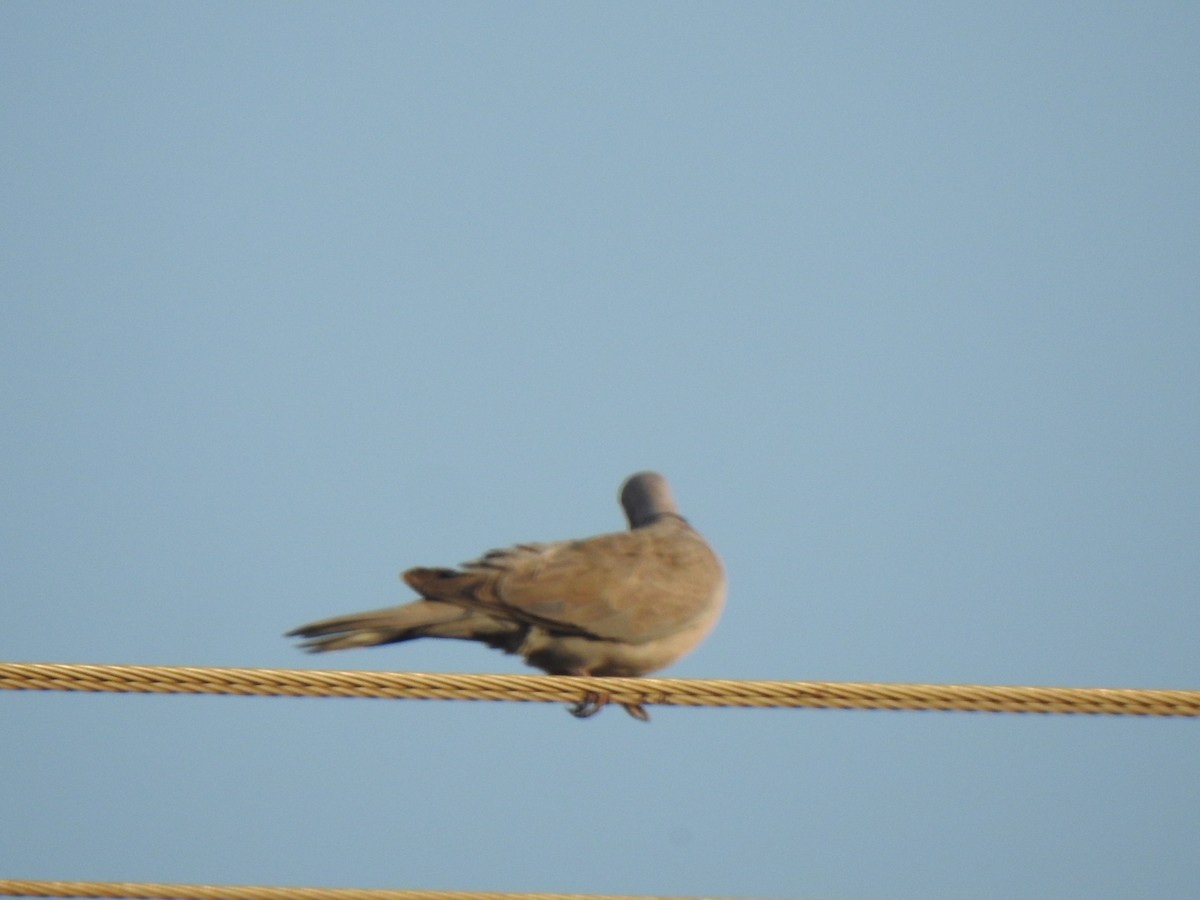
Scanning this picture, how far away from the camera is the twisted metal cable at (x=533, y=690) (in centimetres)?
552

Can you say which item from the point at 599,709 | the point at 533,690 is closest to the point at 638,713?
the point at 599,709

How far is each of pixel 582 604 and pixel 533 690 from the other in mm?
2629

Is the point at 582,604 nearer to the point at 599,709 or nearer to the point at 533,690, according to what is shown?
the point at 599,709

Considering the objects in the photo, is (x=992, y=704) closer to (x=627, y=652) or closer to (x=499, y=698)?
(x=499, y=698)

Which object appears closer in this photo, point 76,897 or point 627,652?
point 76,897

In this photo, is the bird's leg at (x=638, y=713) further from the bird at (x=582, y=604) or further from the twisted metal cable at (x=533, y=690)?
the twisted metal cable at (x=533, y=690)

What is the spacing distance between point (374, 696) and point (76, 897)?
3.50 feet

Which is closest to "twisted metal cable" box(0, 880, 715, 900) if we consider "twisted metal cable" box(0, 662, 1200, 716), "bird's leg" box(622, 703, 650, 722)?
"twisted metal cable" box(0, 662, 1200, 716)

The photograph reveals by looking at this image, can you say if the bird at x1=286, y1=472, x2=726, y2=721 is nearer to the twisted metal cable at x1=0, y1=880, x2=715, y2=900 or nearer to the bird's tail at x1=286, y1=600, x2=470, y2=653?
the bird's tail at x1=286, y1=600, x2=470, y2=653

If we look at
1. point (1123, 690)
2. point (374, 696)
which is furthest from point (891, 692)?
point (374, 696)

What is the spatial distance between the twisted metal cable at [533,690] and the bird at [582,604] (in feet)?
6.01

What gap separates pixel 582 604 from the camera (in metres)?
8.46

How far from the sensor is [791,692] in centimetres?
571

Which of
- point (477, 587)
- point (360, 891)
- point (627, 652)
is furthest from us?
point (627, 652)
